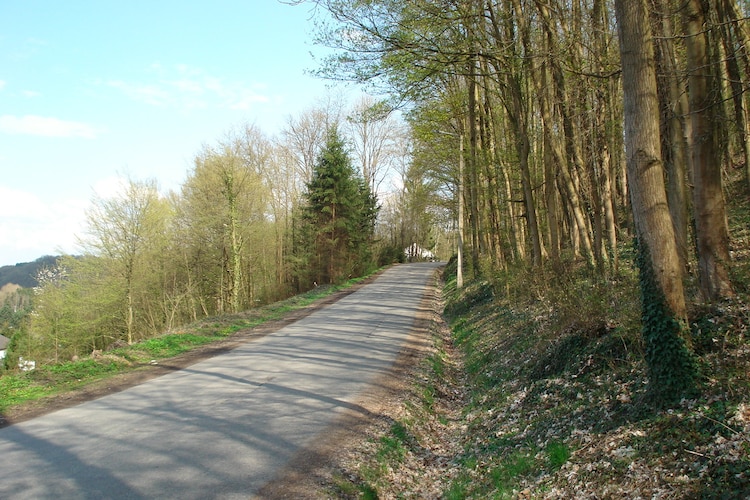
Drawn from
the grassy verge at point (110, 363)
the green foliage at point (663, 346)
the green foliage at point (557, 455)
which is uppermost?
the green foliage at point (663, 346)

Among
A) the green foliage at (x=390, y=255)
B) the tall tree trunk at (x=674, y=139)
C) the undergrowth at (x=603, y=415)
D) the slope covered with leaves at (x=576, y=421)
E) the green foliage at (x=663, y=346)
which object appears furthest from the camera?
the green foliage at (x=390, y=255)

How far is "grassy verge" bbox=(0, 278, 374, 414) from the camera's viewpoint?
915 centimetres

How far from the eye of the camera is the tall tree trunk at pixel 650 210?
5242 mm

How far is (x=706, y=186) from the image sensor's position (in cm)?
653

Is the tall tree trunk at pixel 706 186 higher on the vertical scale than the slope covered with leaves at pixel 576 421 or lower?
higher

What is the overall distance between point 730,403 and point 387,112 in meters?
10.2

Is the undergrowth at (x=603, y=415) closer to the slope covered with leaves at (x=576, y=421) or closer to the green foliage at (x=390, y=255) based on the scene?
the slope covered with leaves at (x=576, y=421)

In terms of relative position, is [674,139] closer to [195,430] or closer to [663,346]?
[663,346]

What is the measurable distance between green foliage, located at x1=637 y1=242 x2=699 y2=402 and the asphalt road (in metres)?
4.11

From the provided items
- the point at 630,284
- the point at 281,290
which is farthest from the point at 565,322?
the point at 281,290

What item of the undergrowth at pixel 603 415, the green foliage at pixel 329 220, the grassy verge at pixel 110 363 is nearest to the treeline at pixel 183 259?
the green foliage at pixel 329 220

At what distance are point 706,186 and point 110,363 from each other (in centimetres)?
1175

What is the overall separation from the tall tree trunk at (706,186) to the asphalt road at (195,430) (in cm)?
533

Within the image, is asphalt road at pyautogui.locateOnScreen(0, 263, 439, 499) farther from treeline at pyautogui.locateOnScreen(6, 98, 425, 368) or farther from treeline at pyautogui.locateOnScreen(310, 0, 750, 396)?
treeline at pyautogui.locateOnScreen(6, 98, 425, 368)
